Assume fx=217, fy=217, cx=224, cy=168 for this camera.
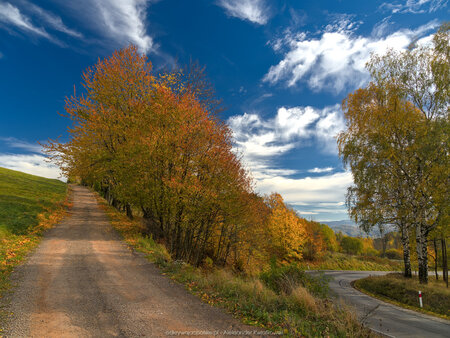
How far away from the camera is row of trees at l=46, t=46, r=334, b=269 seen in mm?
13125

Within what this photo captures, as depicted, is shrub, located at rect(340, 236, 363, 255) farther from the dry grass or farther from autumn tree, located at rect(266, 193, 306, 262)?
the dry grass

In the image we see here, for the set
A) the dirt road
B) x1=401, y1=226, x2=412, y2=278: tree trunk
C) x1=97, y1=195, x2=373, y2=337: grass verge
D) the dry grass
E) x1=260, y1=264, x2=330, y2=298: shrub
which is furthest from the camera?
x1=401, y1=226, x2=412, y2=278: tree trunk

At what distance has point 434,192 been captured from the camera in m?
14.3

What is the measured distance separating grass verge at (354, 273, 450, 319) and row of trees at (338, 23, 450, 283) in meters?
1.25

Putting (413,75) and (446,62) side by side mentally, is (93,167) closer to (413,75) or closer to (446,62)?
(413,75)

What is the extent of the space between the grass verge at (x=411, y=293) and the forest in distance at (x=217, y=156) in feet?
4.15

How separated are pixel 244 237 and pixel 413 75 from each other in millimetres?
18307

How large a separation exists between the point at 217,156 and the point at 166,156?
10.2 feet

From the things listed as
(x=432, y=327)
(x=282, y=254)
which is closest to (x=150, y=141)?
(x=432, y=327)

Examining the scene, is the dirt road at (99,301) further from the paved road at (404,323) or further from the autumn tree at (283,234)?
the autumn tree at (283,234)

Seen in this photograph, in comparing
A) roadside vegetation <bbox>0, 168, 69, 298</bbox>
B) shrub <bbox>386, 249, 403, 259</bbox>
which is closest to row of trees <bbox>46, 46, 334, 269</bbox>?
roadside vegetation <bbox>0, 168, 69, 298</bbox>

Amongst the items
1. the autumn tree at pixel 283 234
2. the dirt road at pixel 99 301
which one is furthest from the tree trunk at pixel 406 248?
the dirt road at pixel 99 301

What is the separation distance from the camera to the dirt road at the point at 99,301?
5059 mm

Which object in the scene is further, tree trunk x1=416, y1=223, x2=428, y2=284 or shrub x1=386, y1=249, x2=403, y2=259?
shrub x1=386, y1=249, x2=403, y2=259
